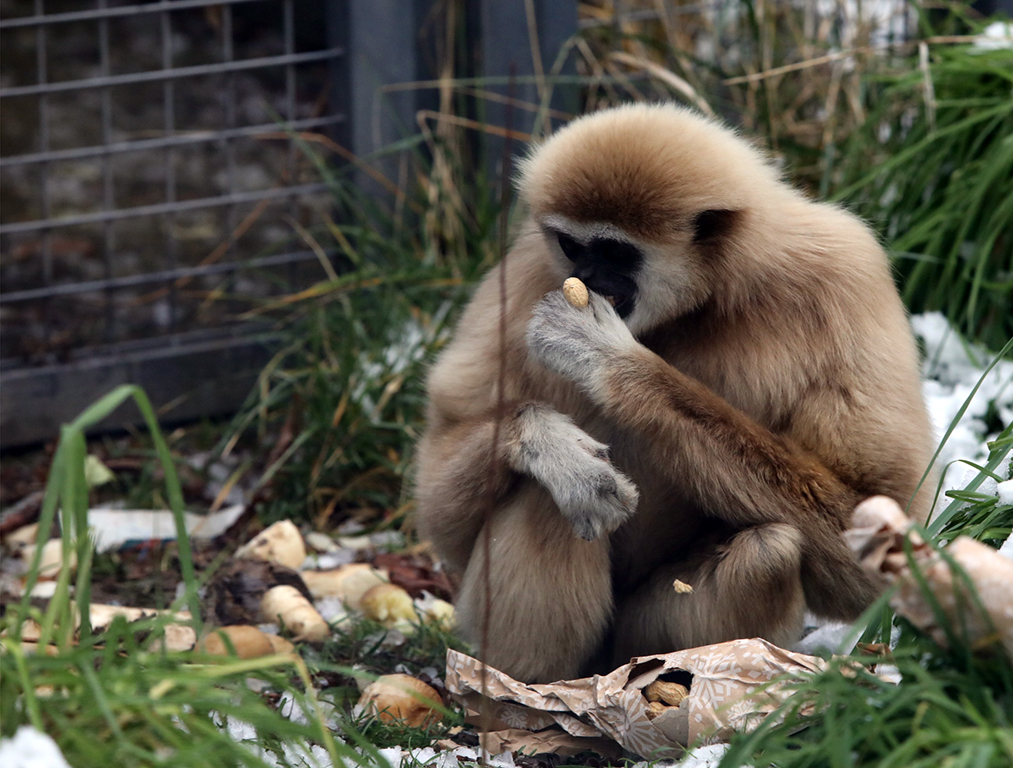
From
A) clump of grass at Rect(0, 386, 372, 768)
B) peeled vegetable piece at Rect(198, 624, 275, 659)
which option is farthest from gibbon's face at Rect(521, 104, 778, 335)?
peeled vegetable piece at Rect(198, 624, 275, 659)

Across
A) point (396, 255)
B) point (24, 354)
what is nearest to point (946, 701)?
point (396, 255)

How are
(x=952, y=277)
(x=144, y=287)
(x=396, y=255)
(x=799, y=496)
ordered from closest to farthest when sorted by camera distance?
(x=799, y=496) < (x=952, y=277) < (x=396, y=255) < (x=144, y=287)

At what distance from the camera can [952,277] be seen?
181 inches

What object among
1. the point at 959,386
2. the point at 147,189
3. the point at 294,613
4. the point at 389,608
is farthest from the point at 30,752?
the point at 147,189

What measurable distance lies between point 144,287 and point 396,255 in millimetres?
2119

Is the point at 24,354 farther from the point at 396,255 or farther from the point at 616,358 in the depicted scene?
the point at 616,358

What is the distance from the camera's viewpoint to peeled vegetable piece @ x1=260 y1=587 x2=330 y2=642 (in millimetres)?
3645

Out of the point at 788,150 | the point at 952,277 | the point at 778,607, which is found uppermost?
the point at 788,150

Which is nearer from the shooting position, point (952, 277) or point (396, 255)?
point (952, 277)

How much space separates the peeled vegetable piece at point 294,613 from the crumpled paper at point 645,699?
846 mm

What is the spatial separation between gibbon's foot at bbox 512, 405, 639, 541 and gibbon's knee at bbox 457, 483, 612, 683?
114 mm

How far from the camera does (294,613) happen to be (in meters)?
3.68

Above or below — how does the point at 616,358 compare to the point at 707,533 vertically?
above

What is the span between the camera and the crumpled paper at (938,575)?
1.83 metres
